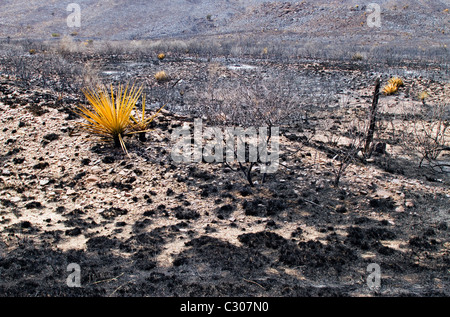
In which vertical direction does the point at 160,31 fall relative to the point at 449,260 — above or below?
above

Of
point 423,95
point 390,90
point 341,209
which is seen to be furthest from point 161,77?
point 341,209

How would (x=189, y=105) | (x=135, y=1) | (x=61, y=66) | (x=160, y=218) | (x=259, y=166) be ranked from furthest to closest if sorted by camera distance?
(x=135, y=1) < (x=61, y=66) < (x=189, y=105) < (x=259, y=166) < (x=160, y=218)

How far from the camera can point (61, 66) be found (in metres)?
15.3

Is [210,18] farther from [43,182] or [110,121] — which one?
[43,182]

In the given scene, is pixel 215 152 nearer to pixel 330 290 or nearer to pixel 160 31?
pixel 330 290

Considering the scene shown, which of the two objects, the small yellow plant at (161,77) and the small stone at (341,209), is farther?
the small yellow plant at (161,77)

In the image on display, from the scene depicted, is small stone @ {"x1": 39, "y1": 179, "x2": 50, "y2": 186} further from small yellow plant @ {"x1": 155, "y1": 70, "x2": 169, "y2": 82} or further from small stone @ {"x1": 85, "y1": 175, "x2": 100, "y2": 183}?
small yellow plant @ {"x1": 155, "y1": 70, "x2": 169, "y2": 82}

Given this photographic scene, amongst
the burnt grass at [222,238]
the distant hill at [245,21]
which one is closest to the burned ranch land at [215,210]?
the burnt grass at [222,238]

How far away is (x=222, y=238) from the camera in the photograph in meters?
4.65

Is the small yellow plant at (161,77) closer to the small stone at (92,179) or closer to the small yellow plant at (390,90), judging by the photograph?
the small yellow plant at (390,90)

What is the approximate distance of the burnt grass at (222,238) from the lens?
3617 mm

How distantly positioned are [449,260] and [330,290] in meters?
1.68

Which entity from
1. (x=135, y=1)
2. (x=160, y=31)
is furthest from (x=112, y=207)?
(x=135, y=1)

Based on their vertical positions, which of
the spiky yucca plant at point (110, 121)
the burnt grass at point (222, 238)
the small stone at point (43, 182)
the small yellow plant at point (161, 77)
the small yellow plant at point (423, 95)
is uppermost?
the small yellow plant at point (161, 77)
